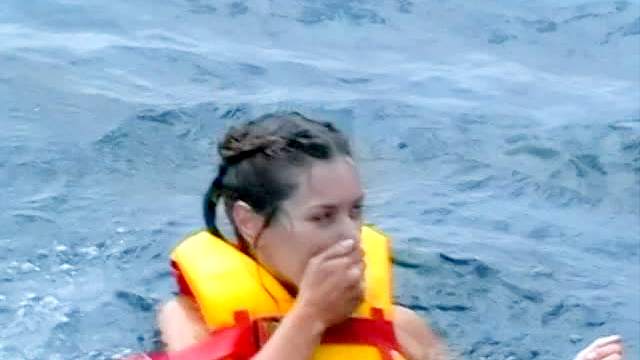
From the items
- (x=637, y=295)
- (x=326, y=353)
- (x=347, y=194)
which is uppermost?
(x=347, y=194)

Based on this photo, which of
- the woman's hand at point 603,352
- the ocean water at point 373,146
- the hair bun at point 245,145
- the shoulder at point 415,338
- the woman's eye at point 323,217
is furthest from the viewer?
the ocean water at point 373,146

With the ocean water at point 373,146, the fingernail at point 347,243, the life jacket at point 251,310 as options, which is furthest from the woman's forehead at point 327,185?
the ocean water at point 373,146

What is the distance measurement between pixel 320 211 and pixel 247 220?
0.29 m

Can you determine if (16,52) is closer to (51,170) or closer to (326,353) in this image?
(51,170)

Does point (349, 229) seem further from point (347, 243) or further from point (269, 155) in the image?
point (269, 155)

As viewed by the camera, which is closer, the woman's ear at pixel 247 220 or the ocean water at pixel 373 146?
the woman's ear at pixel 247 220

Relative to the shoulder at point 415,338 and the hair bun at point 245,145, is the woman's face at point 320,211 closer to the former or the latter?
the hair bun at point 245,145

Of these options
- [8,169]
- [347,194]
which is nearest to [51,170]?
[8,169]

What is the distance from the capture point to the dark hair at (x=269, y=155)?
13.6 ft

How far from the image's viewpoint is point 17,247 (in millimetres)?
5840

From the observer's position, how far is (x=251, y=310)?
172 inches

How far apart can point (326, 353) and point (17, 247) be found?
6.43ft

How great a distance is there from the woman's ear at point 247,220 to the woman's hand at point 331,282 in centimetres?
25

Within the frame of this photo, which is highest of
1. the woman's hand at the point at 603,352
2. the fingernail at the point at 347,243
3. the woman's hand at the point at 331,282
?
the fingernail at the point at 347,243
